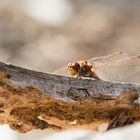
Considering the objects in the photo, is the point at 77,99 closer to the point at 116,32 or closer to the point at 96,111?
the point at 96,111

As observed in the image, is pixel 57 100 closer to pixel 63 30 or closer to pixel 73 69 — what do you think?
pixel 73 69

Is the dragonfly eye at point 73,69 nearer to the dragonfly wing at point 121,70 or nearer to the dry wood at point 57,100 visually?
the dragonfly wing at point 121,70

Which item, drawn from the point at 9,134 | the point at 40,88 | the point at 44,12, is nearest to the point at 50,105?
the point at 40,88

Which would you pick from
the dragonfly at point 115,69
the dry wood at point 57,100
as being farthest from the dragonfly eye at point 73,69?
the dry wood at point 57,100

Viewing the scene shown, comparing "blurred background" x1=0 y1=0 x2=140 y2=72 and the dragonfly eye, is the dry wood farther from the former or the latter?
"blurred background" x1=0 y1=0 x2=140 y2=72

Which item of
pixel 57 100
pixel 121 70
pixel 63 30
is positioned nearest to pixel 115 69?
pixel 121 70

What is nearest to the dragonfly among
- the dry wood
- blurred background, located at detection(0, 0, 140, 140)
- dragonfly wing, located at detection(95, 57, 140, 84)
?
dragonfly wing, located at detection(95, 57, 140, 84)
